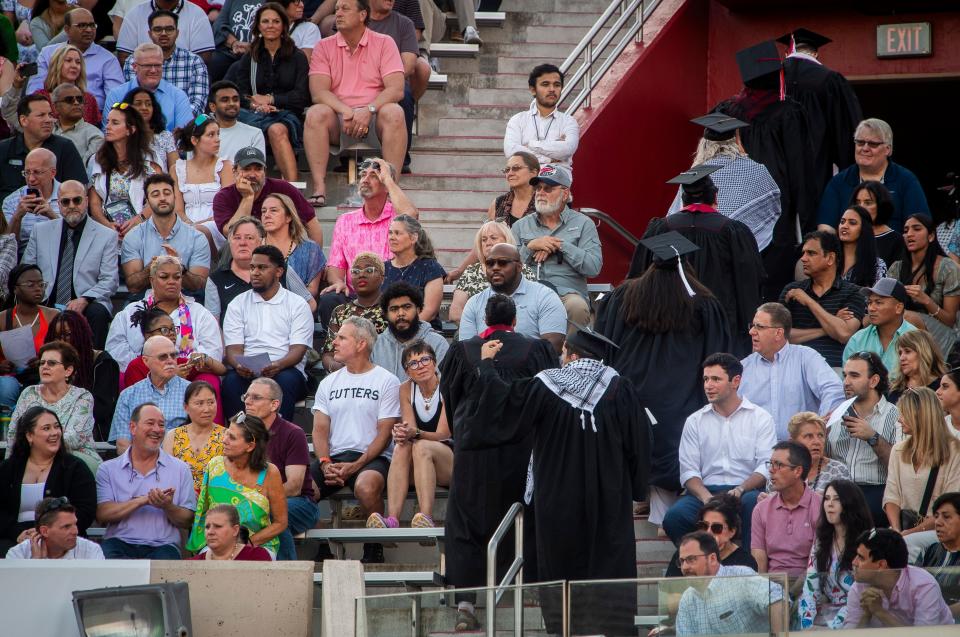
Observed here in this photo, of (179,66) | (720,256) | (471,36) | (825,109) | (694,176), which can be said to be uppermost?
(471,36)

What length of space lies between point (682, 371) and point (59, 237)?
4373mm

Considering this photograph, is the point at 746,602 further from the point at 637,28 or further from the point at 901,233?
the point at 637,28

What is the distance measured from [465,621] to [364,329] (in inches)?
142

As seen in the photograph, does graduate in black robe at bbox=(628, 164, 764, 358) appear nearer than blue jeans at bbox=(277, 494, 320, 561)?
No

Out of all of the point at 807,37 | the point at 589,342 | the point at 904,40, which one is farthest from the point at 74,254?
the point at 904,40

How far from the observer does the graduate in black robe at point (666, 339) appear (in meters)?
9.35

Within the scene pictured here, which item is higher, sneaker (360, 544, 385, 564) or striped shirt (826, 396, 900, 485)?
striped shirt (826, 396, 900, 485)

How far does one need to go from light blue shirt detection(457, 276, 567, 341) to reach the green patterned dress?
1576mm

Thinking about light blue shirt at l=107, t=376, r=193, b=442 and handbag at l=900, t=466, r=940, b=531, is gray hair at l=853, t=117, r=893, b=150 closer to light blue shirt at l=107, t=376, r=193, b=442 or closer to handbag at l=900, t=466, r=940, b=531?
handbag at l=900, t=466, r=940, b=531

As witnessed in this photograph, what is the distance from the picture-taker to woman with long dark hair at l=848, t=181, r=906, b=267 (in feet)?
36.9

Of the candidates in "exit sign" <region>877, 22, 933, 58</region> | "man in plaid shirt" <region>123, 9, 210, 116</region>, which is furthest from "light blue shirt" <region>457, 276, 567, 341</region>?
"exit sign" <region>877, 22, 933, 58</region>

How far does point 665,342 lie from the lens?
9.41m

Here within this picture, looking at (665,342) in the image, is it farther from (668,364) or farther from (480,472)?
(480,472)

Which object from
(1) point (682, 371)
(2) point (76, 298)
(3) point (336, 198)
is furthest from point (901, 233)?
(2) point (76, 298)
